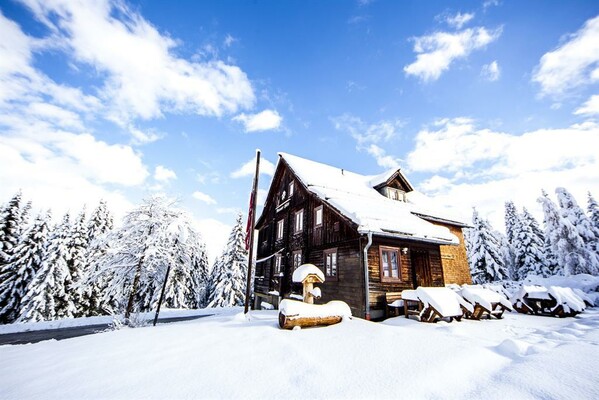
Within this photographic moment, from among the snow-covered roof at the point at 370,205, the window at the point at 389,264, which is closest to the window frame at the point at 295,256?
the snow-covered roof at the point at 370,205

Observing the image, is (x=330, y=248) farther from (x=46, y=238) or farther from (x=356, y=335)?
(x=46, y=238)

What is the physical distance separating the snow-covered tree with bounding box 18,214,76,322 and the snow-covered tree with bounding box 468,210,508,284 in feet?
151

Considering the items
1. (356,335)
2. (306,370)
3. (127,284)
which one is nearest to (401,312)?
(356,335)

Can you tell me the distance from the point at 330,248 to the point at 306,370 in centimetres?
931

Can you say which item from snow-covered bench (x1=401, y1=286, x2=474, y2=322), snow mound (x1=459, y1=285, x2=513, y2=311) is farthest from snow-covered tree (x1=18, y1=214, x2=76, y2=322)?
snow mound (x1=459, y1=285, x2=513, y2=311)

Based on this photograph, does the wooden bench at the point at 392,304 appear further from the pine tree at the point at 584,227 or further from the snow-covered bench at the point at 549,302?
the pine tree at the point at 584,227

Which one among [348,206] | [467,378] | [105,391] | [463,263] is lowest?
[105,391]

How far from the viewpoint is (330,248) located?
1334cm

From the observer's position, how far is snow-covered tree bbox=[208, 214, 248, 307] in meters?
32.0

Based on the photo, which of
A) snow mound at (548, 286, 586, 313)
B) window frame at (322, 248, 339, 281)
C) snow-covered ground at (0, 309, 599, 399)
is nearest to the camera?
snow-covered ground at (0, 309, 599, 399)

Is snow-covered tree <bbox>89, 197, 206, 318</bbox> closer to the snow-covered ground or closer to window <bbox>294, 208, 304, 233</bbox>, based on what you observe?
window <bbox>294, 208, 304, 233</bbox>

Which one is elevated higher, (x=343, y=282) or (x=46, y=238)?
(x=46, y=238)

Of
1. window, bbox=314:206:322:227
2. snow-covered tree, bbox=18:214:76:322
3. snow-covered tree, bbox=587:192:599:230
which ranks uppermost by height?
snow-covered tree, bbox=587:192:599:230

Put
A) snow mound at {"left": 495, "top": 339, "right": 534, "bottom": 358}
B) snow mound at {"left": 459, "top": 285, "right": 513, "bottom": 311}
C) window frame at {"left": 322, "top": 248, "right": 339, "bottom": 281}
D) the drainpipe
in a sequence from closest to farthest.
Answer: snow mound at {"left": 495, "top": 339, "right": 534, "bottom": 358}
snow mound at {"left": 459, "top": 285, "right": 513, "bottom": 311}
the drainpipe
window frame at {"left": 322, "top": 248, "right": 339, "bottom": 281}
